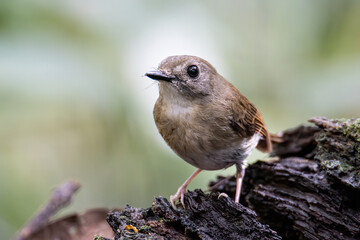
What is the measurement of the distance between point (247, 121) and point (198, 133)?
605mm

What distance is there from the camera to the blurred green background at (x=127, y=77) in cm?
429

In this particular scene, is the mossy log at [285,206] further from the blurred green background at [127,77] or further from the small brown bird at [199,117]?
the blurred green background at [127,77]

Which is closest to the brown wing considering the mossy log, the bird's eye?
the mossy log

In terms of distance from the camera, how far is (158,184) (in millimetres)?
4863

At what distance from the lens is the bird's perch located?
2748 mm

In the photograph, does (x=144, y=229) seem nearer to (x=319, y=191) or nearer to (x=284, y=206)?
(x=284, y=206)

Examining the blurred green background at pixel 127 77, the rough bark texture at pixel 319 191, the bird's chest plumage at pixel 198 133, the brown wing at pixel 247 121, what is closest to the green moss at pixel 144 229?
the bird's chest plumage at pixel 198 133

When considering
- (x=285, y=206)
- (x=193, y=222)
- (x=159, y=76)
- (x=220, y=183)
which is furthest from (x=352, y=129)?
(x=159, y=76)

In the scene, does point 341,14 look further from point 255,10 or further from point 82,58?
point 82,58

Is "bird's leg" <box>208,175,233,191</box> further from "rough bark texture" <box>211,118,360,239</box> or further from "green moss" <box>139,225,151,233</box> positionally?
"green moss" <box>139,225,151,233</box>

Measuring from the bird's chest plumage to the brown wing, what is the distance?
0.10m

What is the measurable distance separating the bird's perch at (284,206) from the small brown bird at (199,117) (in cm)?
33

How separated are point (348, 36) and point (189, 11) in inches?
73.1

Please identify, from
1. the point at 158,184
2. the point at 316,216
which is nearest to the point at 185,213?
the point at 316,216
